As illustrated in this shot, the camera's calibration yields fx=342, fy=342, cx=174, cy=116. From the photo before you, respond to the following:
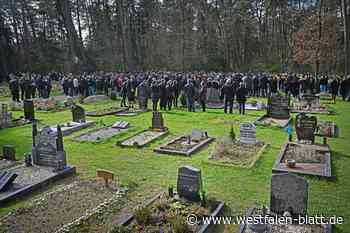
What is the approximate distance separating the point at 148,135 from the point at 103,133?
7.08ft

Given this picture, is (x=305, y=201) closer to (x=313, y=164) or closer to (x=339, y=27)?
(x=313, y=164)

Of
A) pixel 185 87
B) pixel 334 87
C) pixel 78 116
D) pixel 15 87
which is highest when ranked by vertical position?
pixel 15 87

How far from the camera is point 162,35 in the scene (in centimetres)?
5016

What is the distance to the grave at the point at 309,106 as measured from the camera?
18.8 metres

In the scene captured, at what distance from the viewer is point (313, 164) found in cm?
998

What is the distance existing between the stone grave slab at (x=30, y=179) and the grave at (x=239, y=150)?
4394 millimetres

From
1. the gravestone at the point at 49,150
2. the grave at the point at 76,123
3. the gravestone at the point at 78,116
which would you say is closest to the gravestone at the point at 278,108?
the grave at the point at 76,123

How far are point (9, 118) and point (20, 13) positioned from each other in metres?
39.2

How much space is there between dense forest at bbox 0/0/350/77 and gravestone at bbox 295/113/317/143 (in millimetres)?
26662

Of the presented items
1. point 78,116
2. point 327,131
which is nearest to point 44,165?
point 78,116

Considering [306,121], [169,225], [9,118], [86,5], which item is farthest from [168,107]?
[86,5]

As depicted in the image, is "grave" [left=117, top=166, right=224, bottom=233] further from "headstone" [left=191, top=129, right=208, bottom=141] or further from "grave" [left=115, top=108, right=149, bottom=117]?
"grave" [left=115, top=108, right=149, bottom=117]

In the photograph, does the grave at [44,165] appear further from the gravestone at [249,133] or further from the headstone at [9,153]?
the gravestone at [249,133]

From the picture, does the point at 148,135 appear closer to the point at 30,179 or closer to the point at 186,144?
the point at 186,144
